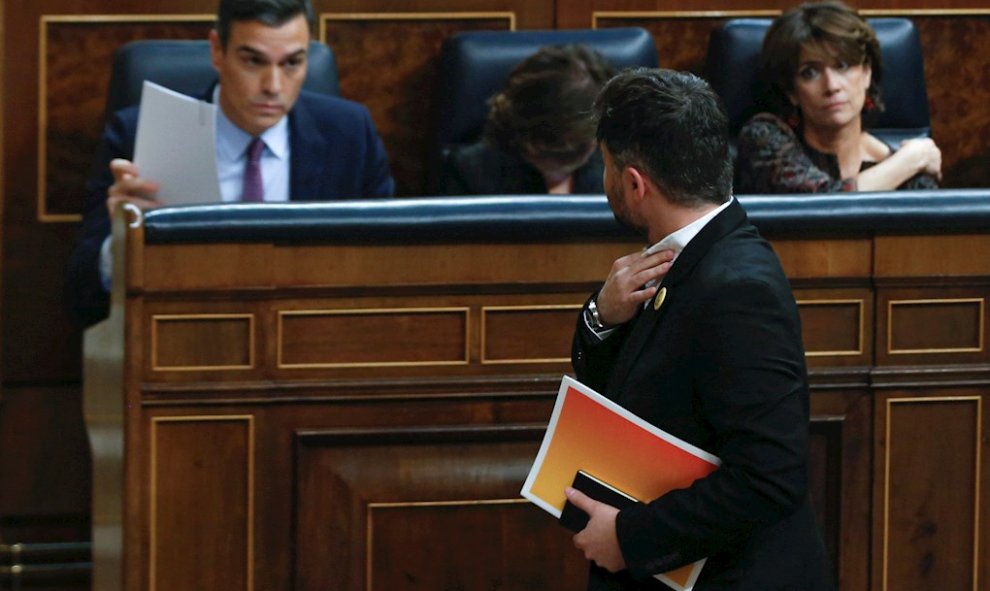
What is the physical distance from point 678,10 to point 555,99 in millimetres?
756

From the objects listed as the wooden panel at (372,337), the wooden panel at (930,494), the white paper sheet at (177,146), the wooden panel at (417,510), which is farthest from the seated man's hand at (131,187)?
the wooden panel at (930,494)

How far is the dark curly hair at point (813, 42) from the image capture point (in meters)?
3.22

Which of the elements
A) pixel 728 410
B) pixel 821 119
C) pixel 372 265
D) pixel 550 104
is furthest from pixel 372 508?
pixel 821 119

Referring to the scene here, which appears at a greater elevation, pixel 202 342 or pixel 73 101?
pixel 73 101

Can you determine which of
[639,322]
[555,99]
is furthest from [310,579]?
[555,99]

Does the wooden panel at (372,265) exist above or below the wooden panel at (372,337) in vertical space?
above

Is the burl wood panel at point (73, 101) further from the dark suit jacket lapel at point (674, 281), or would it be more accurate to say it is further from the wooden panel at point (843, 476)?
the dark suit jacket lapel at point (674, 281)

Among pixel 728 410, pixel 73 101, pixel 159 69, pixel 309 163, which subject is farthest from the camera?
pixel 73 101

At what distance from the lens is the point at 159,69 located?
10.4ft

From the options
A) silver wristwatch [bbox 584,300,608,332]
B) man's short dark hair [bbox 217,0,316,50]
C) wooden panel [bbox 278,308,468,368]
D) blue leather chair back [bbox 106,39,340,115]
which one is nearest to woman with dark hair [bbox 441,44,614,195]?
man's short dark hair [bbox 217,0,316,50]

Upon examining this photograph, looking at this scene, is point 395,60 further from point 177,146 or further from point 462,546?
point 462,546

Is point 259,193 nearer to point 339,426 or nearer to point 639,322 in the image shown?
point 339,426

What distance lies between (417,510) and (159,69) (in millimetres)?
1253

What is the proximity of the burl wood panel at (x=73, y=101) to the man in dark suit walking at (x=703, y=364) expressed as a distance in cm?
193
